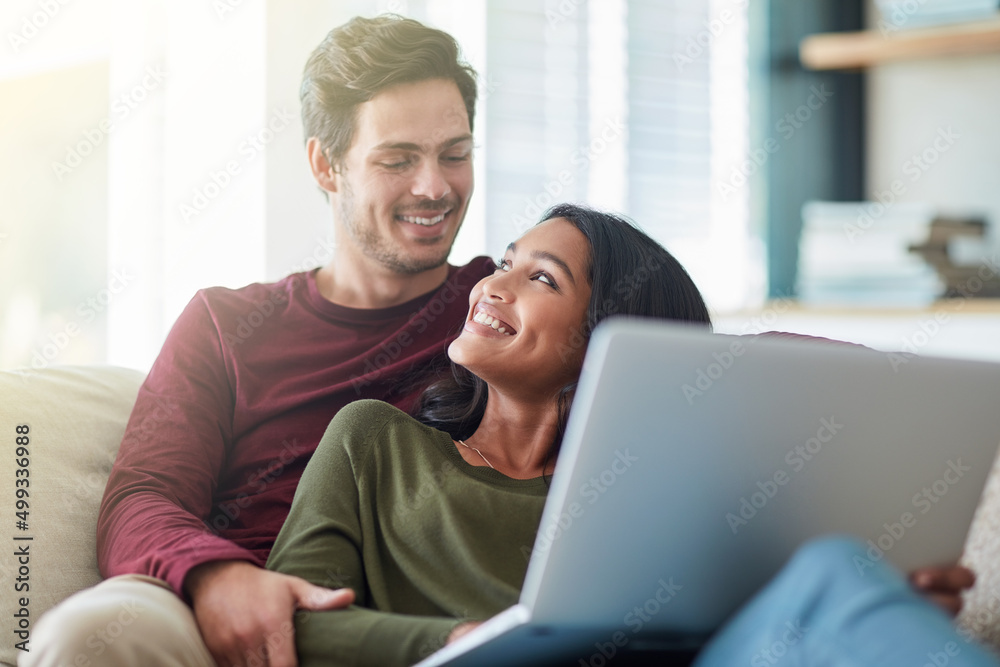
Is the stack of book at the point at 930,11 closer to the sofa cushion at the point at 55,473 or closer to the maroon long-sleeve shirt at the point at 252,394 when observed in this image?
the maroon long-sleeve shirt at the point at 252,394

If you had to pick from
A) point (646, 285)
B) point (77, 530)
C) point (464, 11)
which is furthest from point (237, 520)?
point (464, 11)

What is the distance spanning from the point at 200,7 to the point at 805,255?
1.77 m

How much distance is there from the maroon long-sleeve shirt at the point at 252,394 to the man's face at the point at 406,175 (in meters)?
0.09

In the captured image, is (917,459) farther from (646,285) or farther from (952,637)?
(646,285)

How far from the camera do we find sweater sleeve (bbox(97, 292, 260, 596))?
117 cm

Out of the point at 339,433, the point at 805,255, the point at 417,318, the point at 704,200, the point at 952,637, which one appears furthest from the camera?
the point at 704,200

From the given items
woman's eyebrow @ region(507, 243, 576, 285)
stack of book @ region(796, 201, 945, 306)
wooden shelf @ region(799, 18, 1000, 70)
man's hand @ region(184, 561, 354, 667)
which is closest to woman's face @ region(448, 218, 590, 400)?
woman's eyebrow @ region(507, 243, 576, 285)

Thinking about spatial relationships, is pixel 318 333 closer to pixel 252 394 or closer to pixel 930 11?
pixel 252 394

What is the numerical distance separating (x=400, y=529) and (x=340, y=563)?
0.09m

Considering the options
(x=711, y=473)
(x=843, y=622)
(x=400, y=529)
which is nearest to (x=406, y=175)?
(x=400, y=529)

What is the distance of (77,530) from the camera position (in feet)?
4.35

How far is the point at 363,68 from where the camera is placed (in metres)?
1.62

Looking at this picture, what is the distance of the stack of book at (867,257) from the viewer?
2711 millimetres

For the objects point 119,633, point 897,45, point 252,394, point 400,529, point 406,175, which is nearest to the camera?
point 119,633
